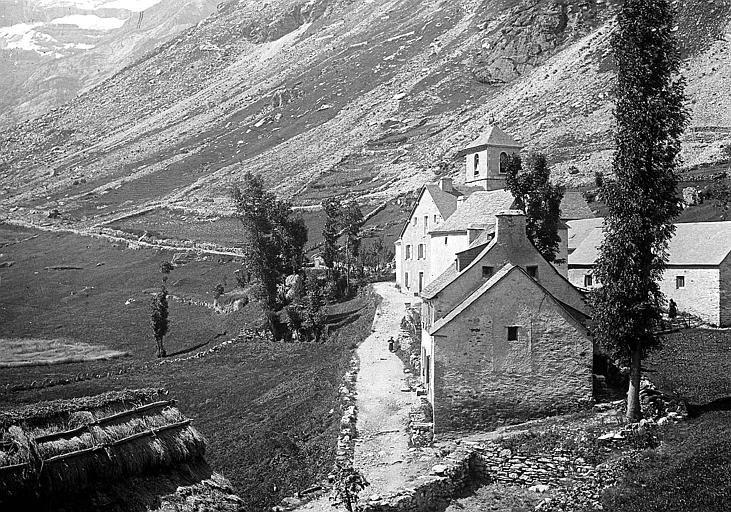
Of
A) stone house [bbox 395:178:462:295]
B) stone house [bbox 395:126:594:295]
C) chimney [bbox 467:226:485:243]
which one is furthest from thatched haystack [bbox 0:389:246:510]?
stone house [bbox 395:178:462:295]

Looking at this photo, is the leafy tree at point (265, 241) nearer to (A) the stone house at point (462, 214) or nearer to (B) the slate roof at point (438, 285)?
(A) the stone house at point (462, 214)

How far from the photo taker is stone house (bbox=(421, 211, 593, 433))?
25781mm

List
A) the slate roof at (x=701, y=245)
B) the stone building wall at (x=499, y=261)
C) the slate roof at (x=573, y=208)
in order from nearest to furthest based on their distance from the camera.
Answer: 1. the stone building wall at (x=499, y=261)
2. the slate roof at (x=701, y=245)
3. the slate roof at (x=573, y=208)

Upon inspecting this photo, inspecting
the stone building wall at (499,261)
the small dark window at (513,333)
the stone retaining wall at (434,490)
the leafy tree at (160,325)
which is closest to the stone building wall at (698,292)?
the stone building wall at (499,261)

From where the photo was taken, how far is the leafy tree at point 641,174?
2481 cm

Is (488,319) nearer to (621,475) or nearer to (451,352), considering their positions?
(451,352)

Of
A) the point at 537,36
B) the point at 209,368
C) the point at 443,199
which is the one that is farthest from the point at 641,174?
the point at 537,36

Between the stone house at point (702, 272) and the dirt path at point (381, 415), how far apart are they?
16809 millimetres

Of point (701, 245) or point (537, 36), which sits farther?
point (537, 36)

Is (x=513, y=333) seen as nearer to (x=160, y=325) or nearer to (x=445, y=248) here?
(x=445, y=248)

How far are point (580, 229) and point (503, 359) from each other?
141 feet

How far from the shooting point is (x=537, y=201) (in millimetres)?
39969

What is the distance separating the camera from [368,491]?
67.2ft

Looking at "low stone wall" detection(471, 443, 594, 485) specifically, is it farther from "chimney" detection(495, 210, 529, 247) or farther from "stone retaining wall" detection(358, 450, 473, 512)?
"chimney" detection(495, 210, 529, 247)
